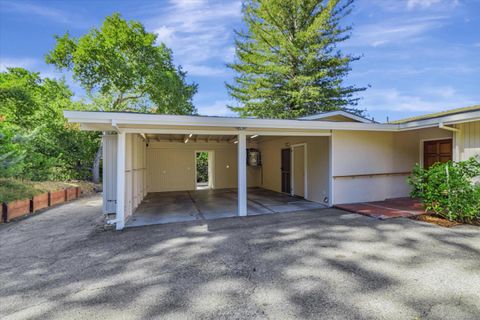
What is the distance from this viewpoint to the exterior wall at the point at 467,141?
542 centimetres

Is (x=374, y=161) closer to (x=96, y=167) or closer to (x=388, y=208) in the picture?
(x=388, y=208)

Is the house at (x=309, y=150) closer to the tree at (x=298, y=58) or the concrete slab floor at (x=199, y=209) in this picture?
the concrete slab floor at (x=199, y=209)

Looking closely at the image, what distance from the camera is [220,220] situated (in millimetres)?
5574

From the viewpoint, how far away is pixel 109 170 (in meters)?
5.89

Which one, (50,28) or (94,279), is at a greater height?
(50,28)

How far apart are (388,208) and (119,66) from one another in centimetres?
1467

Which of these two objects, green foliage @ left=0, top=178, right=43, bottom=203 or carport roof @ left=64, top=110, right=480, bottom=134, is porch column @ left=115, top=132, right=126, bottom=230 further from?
green foliage @ left=0, top=178, right=43, bottom=203

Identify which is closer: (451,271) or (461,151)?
(451,271)

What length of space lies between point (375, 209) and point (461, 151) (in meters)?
2.31

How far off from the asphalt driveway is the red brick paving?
2.06 feet

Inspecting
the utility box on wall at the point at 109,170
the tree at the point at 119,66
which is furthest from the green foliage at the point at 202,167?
the utility box on wall at the point at 109,170

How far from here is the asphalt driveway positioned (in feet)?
7.37

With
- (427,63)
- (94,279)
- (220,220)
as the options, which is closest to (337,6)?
(427,63)

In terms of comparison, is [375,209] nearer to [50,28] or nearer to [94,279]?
[94,279]
